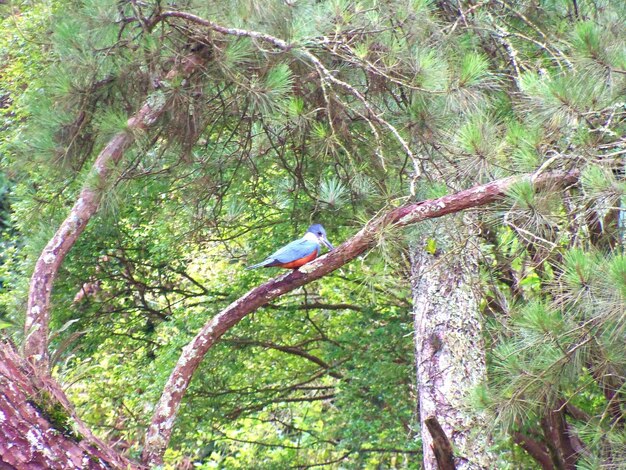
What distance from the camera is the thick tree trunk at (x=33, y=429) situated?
8.42 ft

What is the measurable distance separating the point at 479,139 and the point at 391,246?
0.56 metres

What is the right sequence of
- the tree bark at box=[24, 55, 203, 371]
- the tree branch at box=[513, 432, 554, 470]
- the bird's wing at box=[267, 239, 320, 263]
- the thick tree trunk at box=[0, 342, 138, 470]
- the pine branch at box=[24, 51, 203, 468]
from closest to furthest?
the thick tree trunk at box=[0, 342, 138, 470], the pine branch at box=[24, 51, 203, 468], the tree bark at box=[24, 55, 203, 371], the bird's wing at box=[267, 239, 320, 263], the tree branch at box=[513, 432, 554, 470]

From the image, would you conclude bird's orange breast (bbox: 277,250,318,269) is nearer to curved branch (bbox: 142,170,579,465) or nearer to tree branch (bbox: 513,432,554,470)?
curved branch (bbox: 142,170,579,465)

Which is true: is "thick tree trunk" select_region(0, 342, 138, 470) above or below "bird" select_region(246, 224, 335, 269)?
above

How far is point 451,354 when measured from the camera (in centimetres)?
496

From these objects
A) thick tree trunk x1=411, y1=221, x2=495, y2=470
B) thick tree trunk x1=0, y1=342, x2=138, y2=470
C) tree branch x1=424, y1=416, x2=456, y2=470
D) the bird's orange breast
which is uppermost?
thick tree trunk x1=0, y1=342, x2=138, y2=470

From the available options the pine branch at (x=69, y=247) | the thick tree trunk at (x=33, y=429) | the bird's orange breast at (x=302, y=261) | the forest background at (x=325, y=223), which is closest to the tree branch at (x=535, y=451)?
the forest background at (x=325, y=223)

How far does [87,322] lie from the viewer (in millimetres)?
6398

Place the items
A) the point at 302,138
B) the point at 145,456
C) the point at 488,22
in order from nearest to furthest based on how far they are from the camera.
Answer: the point at 145,456 < the point at 302,138 < the point at 488,22

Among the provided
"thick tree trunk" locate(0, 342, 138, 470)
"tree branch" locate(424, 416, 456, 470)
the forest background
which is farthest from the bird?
"thick tree trunk" locate(0, 342, 138, 470)

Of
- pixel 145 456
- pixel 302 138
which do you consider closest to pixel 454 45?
pixel 302 138

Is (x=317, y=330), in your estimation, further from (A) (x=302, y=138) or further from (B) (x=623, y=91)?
(B) (x=623, y=91)

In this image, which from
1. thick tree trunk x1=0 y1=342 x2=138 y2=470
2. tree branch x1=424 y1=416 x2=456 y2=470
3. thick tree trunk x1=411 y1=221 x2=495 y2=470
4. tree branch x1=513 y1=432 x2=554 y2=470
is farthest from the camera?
tree branch x1=513 y1=432 x2=554 y2=470

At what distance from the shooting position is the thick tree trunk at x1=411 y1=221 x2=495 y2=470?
15.6 ft
